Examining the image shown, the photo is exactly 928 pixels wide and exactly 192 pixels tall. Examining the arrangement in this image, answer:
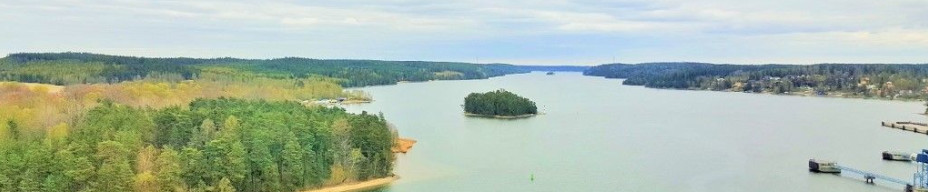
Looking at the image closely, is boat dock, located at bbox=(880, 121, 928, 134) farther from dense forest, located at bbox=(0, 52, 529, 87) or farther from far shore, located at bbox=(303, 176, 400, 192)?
dense forest, located at bbox=(0, 52, 529, 87)

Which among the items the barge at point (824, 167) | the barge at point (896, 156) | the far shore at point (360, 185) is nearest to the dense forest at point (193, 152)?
the far shore at point (360, 185)

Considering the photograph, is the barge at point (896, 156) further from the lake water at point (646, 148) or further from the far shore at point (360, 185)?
the far shore at point (360, 185)

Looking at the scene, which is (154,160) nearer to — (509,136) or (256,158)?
(256,158)

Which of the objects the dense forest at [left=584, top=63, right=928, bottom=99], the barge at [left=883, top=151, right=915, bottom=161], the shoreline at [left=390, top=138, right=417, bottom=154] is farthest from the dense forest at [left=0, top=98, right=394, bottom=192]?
the dense forest at [left=584, top=63, right=928, bottom=99]

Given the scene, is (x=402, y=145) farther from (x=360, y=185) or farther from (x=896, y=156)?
(x=896, y=156)

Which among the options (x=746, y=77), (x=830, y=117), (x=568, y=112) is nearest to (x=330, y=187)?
(x=568, y=112)

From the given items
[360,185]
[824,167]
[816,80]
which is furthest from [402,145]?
[816,80]

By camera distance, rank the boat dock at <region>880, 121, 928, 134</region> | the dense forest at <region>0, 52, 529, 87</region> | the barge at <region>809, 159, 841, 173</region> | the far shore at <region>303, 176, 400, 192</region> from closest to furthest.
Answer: the far shore at <region>303, 176, 400, 192</region>, the barge at <region>809, 159, 841, 173</region>, the boat dock at <region>880, 121, 928, 134</region>, the dense forest at <region>0, 52, 529, 87</region>
